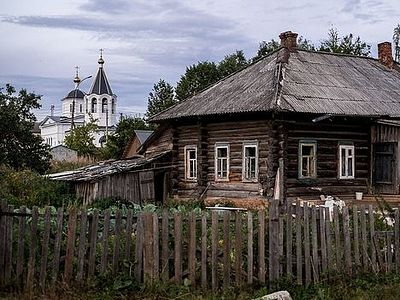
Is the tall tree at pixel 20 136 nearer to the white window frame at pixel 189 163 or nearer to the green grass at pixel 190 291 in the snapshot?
the white window frame at pixel 189 163

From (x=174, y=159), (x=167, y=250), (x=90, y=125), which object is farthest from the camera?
(x=90, y=125)

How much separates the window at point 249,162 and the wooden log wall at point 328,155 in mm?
1316

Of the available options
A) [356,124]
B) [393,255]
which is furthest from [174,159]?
[393,255]

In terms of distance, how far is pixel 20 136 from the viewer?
2598cm

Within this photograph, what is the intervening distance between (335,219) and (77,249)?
3.49m

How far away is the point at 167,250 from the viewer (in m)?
7.80

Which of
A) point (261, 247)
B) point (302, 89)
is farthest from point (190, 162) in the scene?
point (261, 247)

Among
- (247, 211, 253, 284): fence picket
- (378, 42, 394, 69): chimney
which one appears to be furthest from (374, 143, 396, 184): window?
(247, 211, 253, 284): fence picket

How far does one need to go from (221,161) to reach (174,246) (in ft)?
46.7

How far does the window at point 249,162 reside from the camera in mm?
20547

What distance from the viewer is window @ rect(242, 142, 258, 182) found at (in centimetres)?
2055

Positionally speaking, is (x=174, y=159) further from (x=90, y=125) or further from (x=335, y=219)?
(x=90, y=125)

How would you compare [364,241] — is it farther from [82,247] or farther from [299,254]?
[82,247]

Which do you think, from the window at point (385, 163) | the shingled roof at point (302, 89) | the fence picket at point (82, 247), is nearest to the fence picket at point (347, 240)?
the fence picket at point (82, 247)
